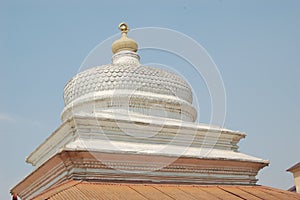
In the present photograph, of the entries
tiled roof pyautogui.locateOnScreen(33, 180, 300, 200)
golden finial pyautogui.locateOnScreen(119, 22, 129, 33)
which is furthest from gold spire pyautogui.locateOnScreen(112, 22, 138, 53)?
tiled roof pyautogui.locateOnScreen(33, 180, 300, 200)

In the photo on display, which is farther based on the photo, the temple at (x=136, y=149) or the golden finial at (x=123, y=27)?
the golden finial at (x=123, y=27)

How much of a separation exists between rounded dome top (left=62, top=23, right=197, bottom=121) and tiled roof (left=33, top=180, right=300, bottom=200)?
3.66m

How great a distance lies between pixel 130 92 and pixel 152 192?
503 cm

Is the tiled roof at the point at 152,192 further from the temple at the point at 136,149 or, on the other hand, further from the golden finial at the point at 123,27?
the golden finial at the point at 123,27

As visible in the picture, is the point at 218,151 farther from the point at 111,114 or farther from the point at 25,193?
the point at 25,193

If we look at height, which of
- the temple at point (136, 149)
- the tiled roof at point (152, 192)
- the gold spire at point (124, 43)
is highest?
the gold spire at point (124, 43)

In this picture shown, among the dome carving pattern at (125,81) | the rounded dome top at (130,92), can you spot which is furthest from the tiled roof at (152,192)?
the dome carving pattern at (125,81)

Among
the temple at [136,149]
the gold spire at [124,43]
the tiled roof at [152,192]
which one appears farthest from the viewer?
the gold spire at [124,43]

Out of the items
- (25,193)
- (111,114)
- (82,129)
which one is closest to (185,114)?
(111,114)

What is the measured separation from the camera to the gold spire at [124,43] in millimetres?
16703

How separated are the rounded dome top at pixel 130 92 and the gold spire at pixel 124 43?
4.65 ft

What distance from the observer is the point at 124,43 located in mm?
16688

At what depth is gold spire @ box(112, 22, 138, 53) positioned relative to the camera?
16703mm

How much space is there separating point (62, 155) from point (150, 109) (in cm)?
486
